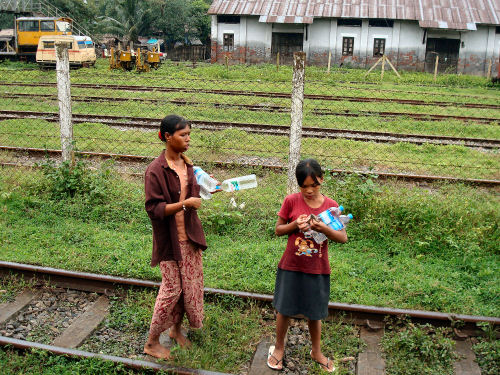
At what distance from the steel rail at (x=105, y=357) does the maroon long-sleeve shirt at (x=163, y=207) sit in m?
0.82

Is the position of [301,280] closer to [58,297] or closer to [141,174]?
[58,297]

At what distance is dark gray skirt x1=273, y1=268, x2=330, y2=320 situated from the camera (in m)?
3.95

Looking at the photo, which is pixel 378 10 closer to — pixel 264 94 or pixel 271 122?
pixel 264 94

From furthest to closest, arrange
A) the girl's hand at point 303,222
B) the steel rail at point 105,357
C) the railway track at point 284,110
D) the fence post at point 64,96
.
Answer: the railway track at point 284,110, the fence post at point 64,96, the steel rail at point 105,357, the girl's hand at point 303,222

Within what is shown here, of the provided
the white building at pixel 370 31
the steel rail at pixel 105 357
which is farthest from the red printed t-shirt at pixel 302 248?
the white building at pixel 370 31

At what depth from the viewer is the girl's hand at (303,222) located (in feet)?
12.0

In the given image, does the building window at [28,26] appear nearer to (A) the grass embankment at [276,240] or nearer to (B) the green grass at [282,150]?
(B) the green grass at [282,150]

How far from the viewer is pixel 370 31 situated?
32531 mm

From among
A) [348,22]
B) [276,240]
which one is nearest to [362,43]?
[348,22]

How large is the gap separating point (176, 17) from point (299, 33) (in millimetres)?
13147

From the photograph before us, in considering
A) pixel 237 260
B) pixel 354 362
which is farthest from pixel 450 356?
pixel 237 260

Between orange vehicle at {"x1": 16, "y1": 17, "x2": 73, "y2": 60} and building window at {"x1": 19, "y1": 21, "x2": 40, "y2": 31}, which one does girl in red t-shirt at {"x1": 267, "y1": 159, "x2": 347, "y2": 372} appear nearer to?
orange vehicle at {"x1": 16, "y1": 17, "x2": 73, "y2": 60}

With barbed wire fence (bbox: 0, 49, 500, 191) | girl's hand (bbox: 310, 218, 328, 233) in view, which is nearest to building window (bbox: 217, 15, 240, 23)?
barbed wire fence (bbox: 0, 49, 500, 191)

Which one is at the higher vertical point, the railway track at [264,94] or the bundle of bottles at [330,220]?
the railway track at [264,94]
